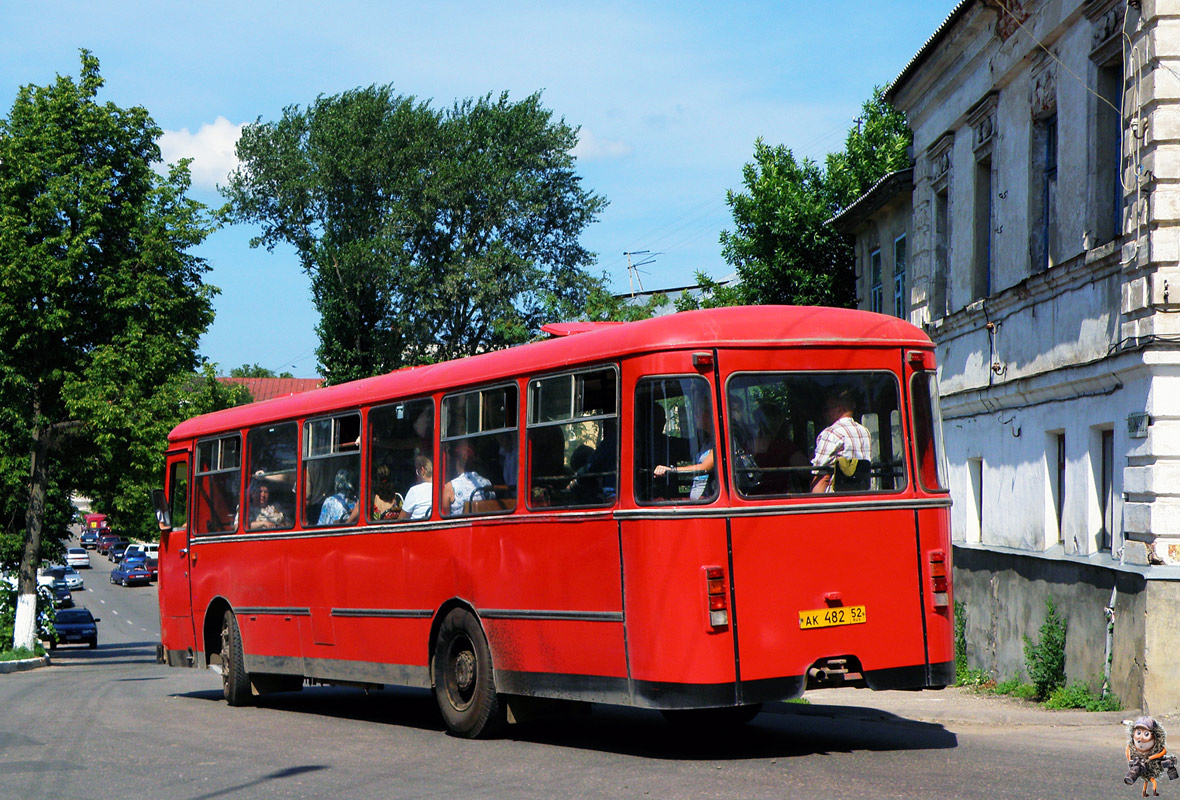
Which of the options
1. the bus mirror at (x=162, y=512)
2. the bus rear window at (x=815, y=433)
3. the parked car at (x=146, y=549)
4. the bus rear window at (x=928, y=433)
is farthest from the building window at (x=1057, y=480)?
the parked car at (x=146, y=549)

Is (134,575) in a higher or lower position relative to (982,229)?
lower

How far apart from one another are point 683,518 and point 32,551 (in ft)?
90.6

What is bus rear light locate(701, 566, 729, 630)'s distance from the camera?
28.7 ft

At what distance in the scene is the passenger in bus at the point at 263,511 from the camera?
45.4 feet

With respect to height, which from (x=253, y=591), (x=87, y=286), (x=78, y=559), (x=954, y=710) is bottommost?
(x=954, y=710)

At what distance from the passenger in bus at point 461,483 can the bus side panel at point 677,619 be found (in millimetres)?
2055

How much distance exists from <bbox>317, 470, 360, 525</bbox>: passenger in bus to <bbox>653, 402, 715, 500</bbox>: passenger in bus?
4.31 meters

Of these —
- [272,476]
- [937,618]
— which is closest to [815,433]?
[937,618]

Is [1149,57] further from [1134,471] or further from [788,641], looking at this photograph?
[788,641]

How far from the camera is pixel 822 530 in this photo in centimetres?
908

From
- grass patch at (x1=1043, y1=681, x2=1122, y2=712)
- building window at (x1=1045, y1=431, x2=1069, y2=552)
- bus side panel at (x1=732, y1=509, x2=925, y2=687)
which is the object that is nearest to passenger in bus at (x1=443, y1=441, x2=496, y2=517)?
bus side panel at (x1=732, y1=509, x2=925, y2=687)

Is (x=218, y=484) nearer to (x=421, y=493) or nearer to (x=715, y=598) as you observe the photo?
(x=421, y=493)

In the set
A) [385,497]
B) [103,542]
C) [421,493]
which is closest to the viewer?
[421,493]

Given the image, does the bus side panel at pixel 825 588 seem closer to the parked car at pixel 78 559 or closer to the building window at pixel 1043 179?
the building window at pixel 1043 179
